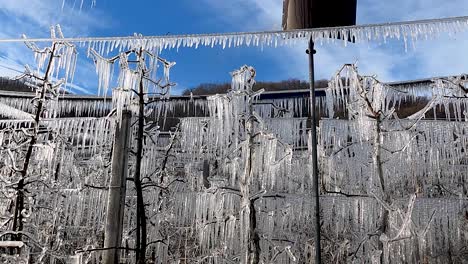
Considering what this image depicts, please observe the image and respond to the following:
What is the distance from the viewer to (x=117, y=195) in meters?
2.92

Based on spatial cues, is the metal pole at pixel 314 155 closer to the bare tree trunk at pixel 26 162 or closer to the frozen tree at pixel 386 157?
the frozen tree at pixel 386 157

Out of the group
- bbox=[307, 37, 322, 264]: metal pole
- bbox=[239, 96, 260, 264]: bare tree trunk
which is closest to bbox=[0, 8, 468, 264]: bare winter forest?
bbox=[239, 96, 260, 264]: bare tree trunk

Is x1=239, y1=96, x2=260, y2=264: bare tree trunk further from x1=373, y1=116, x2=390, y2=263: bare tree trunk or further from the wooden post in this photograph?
the wooden post

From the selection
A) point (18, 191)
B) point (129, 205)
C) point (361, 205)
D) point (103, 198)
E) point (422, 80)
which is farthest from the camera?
point (422, 80)

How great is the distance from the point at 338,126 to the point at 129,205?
3.27 meters

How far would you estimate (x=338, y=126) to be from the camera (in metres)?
6.19

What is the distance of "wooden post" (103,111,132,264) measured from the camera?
286 cm

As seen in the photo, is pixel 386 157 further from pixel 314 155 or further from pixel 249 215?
pixel 314 155

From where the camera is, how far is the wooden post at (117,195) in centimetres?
286

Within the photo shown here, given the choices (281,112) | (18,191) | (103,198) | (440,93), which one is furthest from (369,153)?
(18,191)

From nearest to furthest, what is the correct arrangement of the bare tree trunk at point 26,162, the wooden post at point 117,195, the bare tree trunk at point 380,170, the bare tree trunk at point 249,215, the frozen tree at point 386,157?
1. the wooden post at point 117,195
2. the bare tree trunk at point 26,162
3. the bare tree trunk at point 249,215
4. the frozen tree at point 386,157
5. the bare tree trunk at point 380,170

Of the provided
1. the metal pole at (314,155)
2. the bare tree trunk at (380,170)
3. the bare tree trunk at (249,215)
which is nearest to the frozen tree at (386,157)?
the bare tree trunk at (380,170)

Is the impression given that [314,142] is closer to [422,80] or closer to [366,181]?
[366,181]

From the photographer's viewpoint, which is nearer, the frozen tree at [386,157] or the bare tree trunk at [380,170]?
the frozen tree at [386,157]
